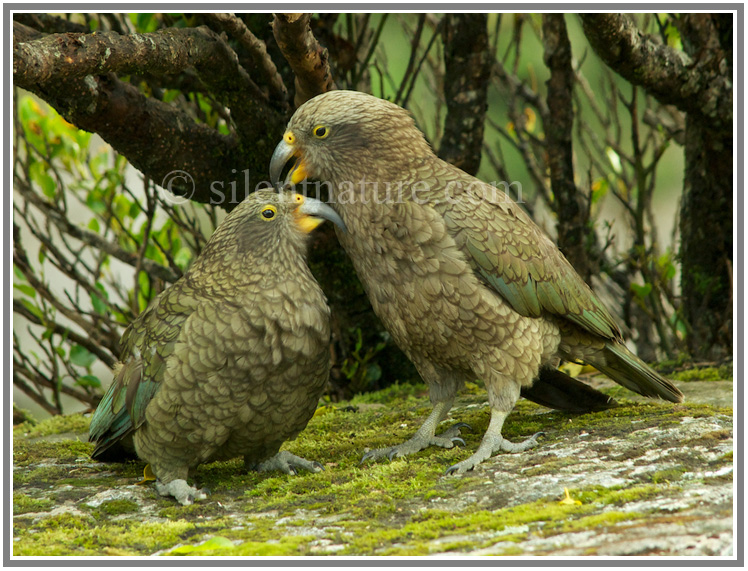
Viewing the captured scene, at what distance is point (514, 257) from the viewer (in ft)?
13.7

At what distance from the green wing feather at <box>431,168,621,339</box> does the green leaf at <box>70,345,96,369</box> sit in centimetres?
376

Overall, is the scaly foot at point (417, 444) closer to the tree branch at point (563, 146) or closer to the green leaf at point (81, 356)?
the tree branch at point (563, 146)

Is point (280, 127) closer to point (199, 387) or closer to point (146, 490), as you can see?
point (199, 387)

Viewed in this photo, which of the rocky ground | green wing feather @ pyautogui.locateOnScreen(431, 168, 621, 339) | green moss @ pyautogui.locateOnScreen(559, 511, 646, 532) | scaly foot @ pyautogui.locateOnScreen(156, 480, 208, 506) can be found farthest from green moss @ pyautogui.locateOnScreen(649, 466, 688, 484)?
scaly foot @ pyautogui.locateOnScreen(156, 480, 208, 506)

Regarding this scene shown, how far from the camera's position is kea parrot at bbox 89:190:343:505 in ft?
12.6

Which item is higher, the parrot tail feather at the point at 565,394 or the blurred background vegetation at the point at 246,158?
the blurred background vegetation at the point at 246,158

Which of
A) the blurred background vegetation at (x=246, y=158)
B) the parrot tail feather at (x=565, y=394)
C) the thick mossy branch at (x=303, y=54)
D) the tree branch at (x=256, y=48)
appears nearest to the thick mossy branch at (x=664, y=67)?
the blurred background vegetation at (x=246, y=158)

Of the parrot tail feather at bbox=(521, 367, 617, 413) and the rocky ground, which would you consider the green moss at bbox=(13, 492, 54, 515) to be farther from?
the parrot tail feather at bbox=(521, 367, 617, 413)

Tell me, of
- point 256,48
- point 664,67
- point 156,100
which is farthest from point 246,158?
point 664,67

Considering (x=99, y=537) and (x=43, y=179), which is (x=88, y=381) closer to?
(x=43, y=179)

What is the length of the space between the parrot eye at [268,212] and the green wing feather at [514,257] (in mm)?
921

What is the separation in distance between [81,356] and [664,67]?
5388mm

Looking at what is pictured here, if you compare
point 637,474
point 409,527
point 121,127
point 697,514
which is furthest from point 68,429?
point 697,514

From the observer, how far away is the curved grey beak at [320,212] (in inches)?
170
